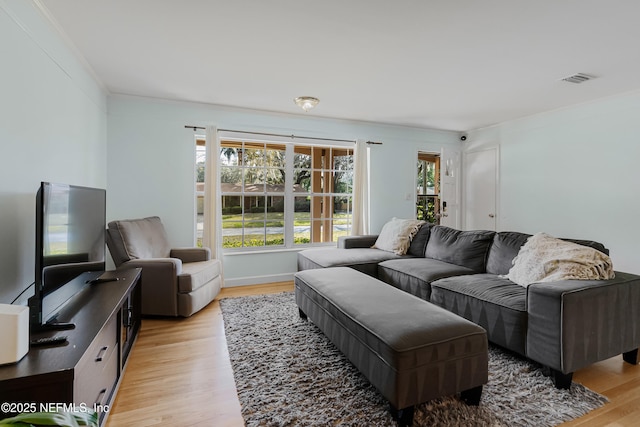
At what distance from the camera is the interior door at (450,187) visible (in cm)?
538

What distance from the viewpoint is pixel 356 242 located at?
4.39 meters

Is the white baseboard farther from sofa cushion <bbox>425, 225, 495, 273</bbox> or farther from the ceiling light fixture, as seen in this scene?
the ceiling light fixture

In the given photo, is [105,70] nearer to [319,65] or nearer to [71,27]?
[71,27]

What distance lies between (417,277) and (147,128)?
357 cm

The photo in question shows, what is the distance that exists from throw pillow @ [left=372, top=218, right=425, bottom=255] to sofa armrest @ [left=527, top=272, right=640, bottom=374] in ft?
6.58

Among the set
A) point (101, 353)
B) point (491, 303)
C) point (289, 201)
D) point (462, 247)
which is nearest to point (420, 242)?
point (462, 247)

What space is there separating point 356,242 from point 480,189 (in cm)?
261

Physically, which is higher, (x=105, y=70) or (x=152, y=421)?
(x=105, y=70)

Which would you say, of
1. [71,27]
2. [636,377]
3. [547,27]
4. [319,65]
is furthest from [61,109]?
[636,377]

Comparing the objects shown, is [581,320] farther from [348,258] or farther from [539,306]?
[348,258]

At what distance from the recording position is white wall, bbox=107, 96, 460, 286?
3.71 m

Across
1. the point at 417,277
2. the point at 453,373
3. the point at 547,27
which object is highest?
the point at 547,27

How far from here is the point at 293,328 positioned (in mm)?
2783

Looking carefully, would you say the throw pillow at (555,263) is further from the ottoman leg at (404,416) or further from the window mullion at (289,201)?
the window mullion at (289,201)
